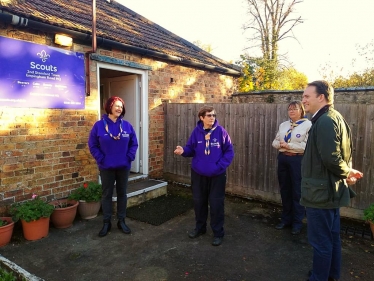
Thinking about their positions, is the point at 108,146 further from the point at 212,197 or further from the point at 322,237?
the point at 322,237

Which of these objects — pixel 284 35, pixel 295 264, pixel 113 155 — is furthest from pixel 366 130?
pixel 284 35

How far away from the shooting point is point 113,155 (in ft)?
13.0

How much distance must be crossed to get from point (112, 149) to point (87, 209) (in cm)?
134

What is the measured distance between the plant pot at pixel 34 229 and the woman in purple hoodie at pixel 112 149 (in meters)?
0.79

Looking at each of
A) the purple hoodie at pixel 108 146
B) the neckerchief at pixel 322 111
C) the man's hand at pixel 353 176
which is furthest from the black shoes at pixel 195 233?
the neckerchief at pixel 322 111

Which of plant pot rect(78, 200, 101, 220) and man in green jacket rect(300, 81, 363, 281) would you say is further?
plant pot rect(78, 200, 101, 220)

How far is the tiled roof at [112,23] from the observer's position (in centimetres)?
442

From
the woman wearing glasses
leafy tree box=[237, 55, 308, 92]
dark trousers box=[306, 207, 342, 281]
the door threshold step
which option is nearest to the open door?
the door threshold step

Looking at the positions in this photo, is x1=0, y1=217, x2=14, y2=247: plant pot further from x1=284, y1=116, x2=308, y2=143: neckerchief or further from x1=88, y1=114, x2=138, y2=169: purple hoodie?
x1=284, y1=116, x2=308, y2=143: neckerchief

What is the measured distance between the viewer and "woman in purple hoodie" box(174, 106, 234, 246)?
3660 mm

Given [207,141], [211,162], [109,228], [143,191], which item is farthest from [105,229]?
[207,141]

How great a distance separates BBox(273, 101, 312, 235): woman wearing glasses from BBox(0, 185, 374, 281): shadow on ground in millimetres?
220

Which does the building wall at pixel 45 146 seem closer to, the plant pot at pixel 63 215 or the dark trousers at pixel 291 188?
the plant pot at pixel 63 215

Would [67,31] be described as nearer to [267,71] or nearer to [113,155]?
[113,155]
